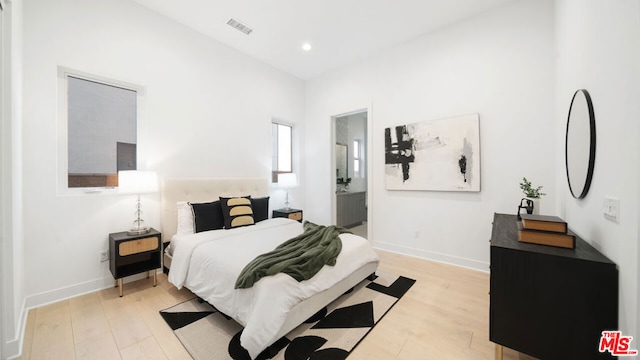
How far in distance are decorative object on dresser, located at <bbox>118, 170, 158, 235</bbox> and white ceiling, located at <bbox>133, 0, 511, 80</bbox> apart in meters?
2.08

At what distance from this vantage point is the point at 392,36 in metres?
3.49

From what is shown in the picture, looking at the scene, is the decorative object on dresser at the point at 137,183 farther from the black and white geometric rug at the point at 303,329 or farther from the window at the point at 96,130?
the black and white geometric rug at the point at 303,329

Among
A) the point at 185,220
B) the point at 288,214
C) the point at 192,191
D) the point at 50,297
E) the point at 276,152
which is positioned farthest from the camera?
the point at 276,152

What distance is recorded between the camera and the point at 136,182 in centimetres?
247

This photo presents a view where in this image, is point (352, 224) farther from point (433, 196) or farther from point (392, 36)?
point (392, 36)

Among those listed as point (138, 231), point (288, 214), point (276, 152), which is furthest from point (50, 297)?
point (276, 152)

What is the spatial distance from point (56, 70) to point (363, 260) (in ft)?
11.8

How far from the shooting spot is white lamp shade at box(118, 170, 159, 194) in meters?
2.42

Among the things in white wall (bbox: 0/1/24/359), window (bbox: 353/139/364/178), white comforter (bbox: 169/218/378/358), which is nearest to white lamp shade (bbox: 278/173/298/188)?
white comforter (bbox: 169/218/378/358)

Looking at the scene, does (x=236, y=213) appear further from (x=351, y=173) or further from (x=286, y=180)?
(x=351, y=173)

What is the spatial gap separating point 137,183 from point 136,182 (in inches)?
0.5

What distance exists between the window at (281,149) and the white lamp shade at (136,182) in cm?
219

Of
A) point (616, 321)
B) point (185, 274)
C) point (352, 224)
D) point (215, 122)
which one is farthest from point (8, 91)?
point (352, 224)

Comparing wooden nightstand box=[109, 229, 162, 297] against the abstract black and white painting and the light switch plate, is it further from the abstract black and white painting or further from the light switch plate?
the light switch plate
